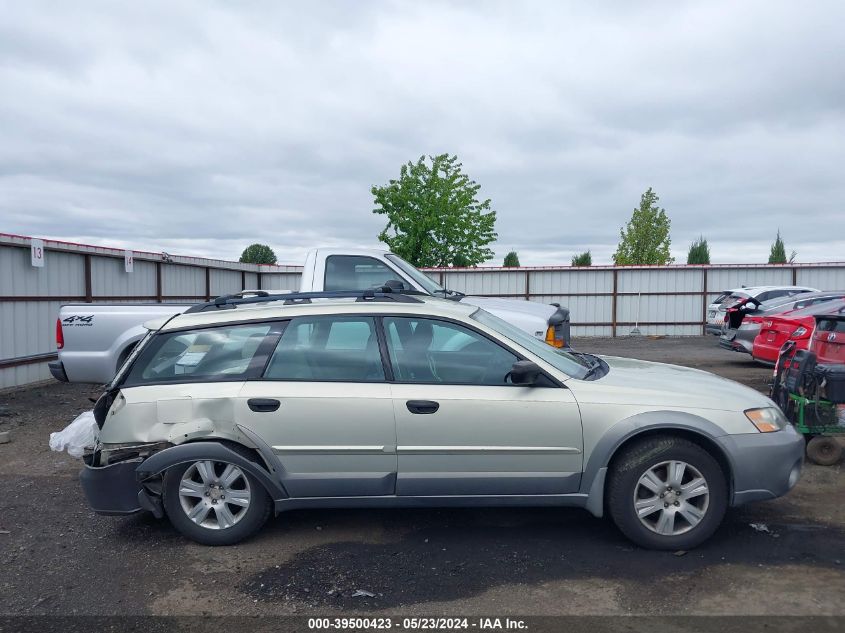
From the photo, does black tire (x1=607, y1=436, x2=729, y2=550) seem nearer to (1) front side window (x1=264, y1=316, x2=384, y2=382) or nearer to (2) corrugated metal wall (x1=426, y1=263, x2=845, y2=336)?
(1) front side window (x1=264, y1=316, x2=384, y2=382)

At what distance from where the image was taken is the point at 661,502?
416 centimetres

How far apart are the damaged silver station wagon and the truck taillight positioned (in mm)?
2684

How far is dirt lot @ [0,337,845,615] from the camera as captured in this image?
3588 mm

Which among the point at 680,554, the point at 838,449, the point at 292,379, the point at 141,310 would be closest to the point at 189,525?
the point at 292,379

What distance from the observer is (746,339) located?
465 inches

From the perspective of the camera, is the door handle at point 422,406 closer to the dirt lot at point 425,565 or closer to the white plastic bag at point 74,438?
the dirt lot at point 425,565

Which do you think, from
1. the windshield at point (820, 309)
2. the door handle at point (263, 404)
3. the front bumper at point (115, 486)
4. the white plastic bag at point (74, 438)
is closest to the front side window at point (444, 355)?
the door handle at point (263, 404)

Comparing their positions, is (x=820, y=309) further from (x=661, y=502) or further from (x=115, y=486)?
(x=115, y=486)

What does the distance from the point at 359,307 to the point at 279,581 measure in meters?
1.79

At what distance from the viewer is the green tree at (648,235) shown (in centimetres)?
3691

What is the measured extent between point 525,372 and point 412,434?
798 mm

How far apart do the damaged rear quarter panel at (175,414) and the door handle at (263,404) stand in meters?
0.13

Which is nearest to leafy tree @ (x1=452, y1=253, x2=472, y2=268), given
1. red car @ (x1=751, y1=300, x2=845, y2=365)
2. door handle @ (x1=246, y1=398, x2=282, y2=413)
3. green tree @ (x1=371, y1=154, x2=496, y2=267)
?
green tree @ (x1=371, y1=154, x2=496, y2=267)

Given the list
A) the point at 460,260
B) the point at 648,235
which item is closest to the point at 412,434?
the point at 460,260
